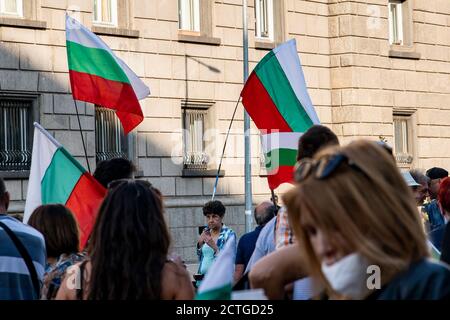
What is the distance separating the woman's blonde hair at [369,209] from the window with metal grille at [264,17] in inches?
907

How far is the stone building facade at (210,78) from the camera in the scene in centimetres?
2088

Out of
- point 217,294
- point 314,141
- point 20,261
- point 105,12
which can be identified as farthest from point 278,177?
point 105,12

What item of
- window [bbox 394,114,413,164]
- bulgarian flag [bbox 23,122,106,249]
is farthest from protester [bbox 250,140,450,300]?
window [bbox 394,114,413,164]

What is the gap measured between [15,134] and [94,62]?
937cm

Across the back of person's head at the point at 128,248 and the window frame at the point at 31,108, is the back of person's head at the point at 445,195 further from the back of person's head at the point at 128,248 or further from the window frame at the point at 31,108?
the window frame at the point at 31,108

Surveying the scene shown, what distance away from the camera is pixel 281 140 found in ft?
31.4

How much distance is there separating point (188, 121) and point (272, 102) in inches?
538

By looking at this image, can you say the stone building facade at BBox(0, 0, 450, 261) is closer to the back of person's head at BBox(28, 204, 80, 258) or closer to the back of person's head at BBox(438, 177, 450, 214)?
the back of person's head at BBox(438, 177, 450, 214)

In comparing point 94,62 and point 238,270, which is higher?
point 94,62

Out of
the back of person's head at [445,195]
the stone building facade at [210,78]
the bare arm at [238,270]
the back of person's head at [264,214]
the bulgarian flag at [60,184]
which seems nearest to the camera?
the back of person's head at [445,195]

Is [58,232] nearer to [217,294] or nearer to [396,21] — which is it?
[217,294]

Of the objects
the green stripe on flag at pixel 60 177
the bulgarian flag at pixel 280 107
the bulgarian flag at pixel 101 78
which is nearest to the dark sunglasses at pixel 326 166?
the green stripe on flag at pixel 60 177
